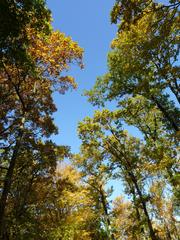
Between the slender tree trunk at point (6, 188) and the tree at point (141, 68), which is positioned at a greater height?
the tree at point (141, 68)

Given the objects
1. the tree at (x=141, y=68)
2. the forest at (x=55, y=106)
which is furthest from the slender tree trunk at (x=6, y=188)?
the tree at (x=141, y=68)

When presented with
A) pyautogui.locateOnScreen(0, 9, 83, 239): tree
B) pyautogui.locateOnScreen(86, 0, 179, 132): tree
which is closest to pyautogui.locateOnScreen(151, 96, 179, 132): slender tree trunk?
pyautogui.locateOnScreen(86, 0, 179, 132): tree

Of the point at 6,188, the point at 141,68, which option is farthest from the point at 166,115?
the point at 6,188

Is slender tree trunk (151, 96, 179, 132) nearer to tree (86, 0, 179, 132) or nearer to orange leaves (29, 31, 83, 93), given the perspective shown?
tree (86, 0, 179, 132)

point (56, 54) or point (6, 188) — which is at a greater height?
point (56, 54)

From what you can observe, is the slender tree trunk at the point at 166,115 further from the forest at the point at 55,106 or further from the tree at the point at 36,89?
the tree at the point at 36,89

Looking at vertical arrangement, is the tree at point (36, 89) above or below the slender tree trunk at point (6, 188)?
above

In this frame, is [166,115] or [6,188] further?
[166,115]

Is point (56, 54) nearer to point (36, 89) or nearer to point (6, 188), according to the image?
point (36, 89)

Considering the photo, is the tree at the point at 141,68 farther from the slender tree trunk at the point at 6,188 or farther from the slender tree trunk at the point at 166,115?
the slender tree trunk at the point at 6,188

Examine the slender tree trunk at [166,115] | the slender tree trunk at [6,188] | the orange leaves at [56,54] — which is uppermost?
the orange leaves at [56,54]

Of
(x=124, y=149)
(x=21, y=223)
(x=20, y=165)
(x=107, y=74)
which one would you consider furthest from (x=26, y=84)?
(x=124, y=149)

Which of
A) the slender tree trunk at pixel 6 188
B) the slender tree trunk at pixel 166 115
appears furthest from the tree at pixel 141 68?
A: the slender tree trunk at pixel 6 188

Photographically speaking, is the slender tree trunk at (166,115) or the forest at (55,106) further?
the slender tree trunk at (166,115)
